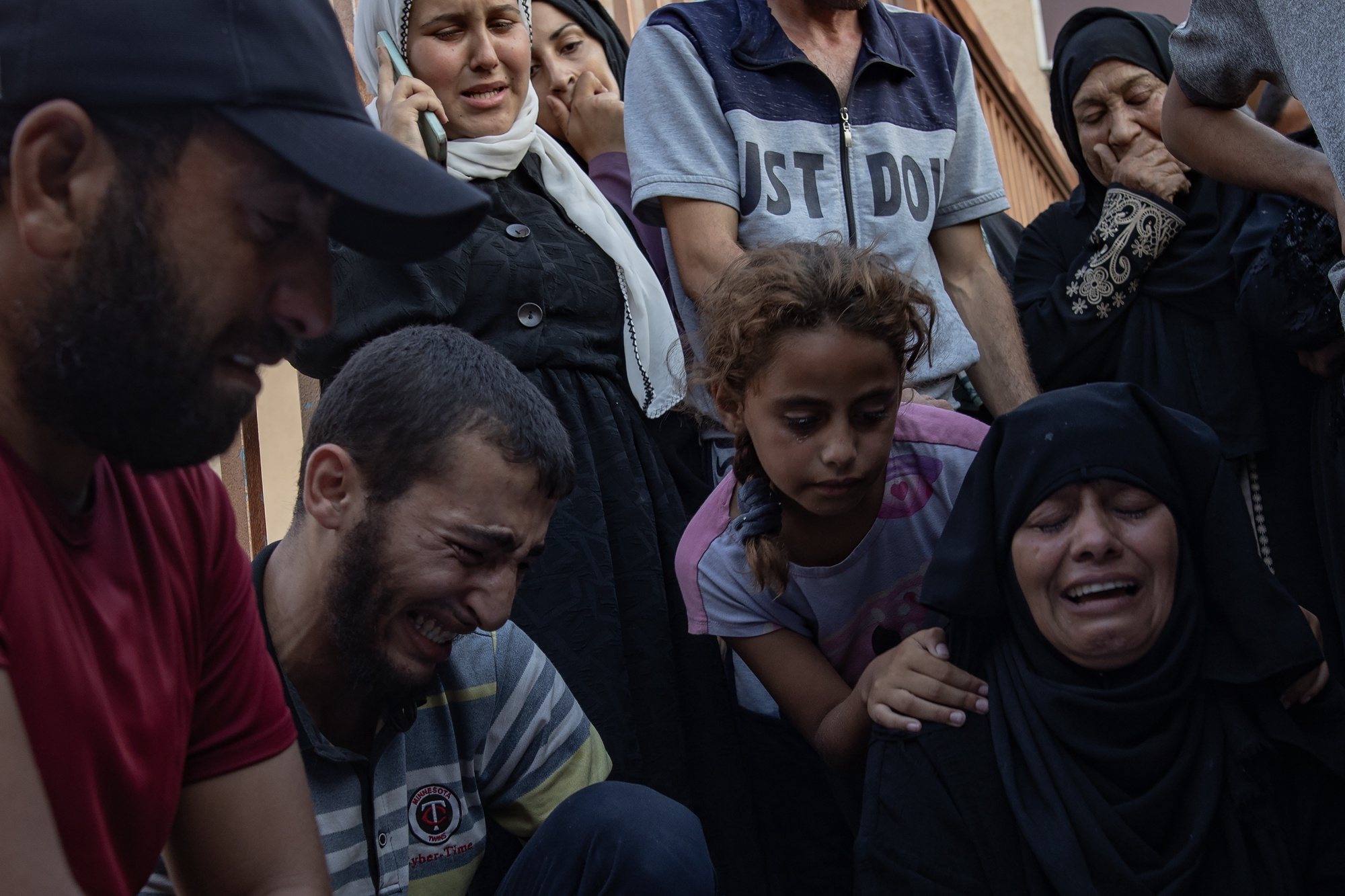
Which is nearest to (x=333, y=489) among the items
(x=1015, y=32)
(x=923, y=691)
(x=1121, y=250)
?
(x=923, y=691)

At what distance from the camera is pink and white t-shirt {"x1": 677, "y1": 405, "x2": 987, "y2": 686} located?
2.35 metres

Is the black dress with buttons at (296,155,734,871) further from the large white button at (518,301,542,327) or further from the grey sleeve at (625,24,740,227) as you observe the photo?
the grey sleeve at (625,24,740,227)

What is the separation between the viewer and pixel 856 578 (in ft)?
7.71

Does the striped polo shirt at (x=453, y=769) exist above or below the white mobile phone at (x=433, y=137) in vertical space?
below

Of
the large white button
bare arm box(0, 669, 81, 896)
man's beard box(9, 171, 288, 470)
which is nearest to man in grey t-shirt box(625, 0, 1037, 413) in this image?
the large white button

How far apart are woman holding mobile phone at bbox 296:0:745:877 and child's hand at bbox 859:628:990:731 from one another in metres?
0.43

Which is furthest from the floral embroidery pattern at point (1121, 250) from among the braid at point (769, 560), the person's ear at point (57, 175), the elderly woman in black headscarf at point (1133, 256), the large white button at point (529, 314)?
the person's ear at point (57, 175)

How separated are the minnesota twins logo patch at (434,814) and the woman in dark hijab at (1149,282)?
1616 millimetres

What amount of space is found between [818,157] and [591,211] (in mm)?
474

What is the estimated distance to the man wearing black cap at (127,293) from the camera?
110cm

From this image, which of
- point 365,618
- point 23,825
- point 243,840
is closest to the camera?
point 23,825

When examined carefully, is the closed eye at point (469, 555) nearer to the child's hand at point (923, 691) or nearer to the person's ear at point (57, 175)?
the child's hand at point (923, 691)

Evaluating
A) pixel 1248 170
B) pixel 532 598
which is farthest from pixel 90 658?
pixel 1248 170

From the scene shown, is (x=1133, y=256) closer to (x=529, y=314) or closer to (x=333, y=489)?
(x=529, y=314)
